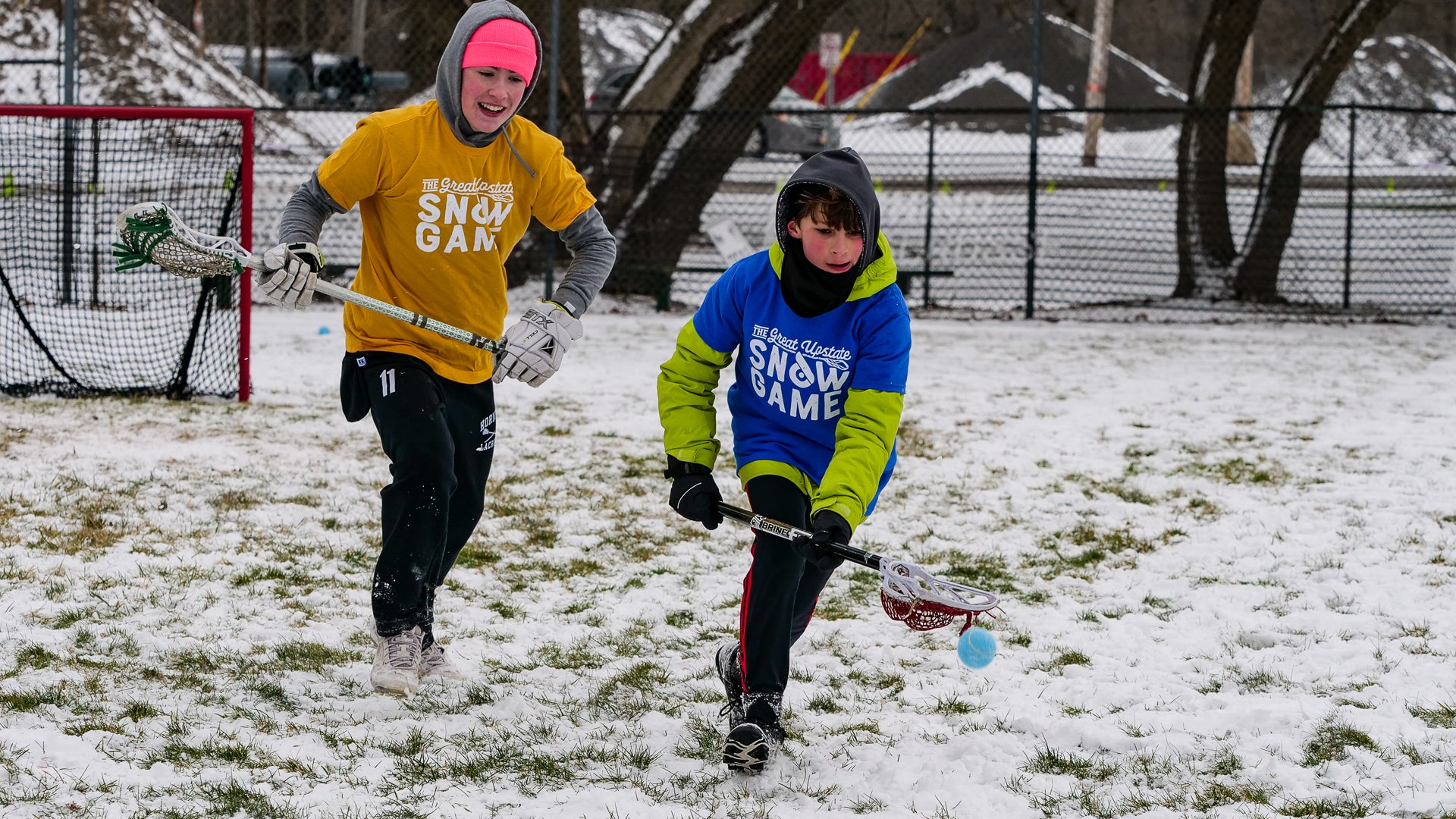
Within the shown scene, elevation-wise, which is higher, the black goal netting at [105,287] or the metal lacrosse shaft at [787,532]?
the black goal netting at [105,287]

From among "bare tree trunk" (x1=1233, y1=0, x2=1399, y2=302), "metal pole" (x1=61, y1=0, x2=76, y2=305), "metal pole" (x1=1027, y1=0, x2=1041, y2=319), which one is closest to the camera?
"metal pole" (x1=61, y1=0, x2=76, y2=305)

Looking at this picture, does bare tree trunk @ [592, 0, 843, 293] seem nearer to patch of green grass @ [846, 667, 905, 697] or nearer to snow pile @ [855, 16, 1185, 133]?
patch of green grass @ [846, 667, 905, 697]

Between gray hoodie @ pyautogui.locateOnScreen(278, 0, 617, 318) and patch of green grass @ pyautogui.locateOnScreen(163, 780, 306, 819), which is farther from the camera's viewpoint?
gray hoodie @ pyautogui.locateOnScreen(278, 0, 617, 318)

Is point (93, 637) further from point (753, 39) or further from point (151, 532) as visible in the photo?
point (753, 39)

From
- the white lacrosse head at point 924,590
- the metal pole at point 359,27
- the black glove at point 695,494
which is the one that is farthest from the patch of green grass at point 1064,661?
the metal pole at point 359,27

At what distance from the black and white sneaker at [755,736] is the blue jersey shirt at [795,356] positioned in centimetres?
51

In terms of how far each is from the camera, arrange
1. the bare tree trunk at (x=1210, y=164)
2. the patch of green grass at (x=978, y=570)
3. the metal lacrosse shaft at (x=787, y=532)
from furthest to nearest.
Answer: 1. the bare tree trunk at (x=1210, y=164)
2. the patch of green grass at (x=978, y=570)
3. the metal lacrosse shaft at (x=787, y=532)

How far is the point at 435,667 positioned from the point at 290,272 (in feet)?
A: 3.63

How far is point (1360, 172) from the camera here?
23.9 meters

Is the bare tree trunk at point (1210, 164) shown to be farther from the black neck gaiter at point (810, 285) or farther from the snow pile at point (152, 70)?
the black neck gaiter at point (810, 285)

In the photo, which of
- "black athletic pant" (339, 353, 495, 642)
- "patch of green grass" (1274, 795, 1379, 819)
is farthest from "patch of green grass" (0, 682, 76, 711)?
"patch of green grass" (1274, 795, 1379, 819)

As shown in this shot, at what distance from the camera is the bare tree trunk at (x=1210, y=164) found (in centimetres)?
1236

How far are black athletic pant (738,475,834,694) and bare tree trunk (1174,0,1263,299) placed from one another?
32.5 feet

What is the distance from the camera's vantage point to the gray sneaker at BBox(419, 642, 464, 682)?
3855mm
